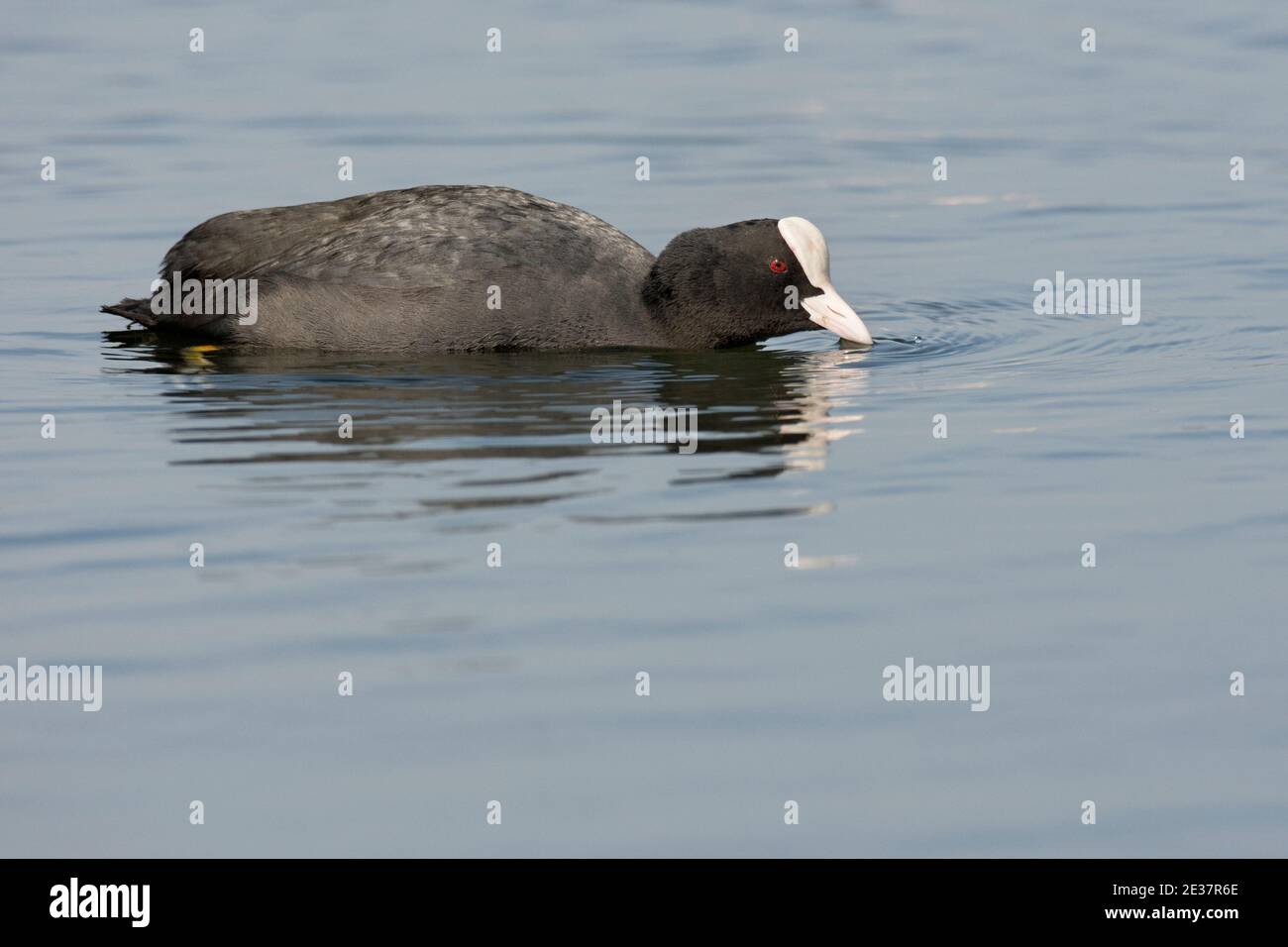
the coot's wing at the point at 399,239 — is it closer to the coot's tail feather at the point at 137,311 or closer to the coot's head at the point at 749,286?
the coot's tail feather at the point at 137,311

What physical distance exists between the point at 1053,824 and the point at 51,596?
3622 mm

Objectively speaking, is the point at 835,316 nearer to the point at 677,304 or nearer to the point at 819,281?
the point at 819,281

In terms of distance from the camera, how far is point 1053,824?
559cm

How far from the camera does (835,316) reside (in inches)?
471

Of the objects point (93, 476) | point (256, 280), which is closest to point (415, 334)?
point (256, 280)

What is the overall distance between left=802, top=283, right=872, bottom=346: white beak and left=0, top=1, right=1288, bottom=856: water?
0.18m

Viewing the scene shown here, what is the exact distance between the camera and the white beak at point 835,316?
1190 cm

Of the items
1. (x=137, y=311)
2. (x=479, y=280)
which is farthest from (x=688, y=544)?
(x=137, y=311)

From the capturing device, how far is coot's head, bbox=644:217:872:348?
1194 centimetres

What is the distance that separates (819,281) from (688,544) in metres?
4.31

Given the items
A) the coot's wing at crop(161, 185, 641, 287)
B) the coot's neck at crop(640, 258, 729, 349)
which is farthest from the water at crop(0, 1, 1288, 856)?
the coot's wing at crop(161, 185, 641, 287)

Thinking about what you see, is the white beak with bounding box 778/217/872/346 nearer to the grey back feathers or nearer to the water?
the grey back feathers

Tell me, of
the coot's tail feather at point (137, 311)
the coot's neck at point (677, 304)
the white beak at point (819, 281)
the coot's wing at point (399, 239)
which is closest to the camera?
the coot's wing at point (399, 239)

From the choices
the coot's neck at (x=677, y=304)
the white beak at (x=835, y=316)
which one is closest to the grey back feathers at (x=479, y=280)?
the coot's neck at (x=677, y=304)
